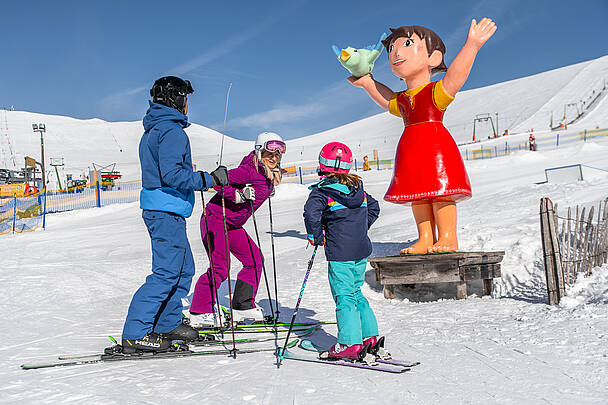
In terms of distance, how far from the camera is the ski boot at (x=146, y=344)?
3.51 meters

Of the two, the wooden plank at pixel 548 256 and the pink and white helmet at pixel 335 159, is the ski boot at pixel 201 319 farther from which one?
the wooden plank at pixel 548 256

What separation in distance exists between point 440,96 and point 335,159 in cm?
255

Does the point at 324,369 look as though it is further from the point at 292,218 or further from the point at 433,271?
the point at 292,218

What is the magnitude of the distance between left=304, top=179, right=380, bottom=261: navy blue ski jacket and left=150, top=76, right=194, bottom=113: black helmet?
130cm

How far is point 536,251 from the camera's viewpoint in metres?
5.67

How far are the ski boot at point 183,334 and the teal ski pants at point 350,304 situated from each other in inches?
47.9

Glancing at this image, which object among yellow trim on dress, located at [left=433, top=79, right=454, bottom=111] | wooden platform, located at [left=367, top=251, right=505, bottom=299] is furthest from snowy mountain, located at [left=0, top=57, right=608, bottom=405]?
yellow trim on dress, located at [left=433, top=79, right=454, bottom=111]

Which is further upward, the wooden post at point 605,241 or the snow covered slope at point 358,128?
the snow covered slope at point 358,128

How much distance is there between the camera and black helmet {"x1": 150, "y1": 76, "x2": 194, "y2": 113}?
384 centimetres

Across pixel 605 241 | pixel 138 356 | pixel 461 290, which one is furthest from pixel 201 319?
pixel 605 241

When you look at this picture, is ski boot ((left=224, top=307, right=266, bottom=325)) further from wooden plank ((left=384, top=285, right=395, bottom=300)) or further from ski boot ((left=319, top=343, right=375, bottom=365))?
wooden plank ((left=384, top=285, right=395, bottom=300))

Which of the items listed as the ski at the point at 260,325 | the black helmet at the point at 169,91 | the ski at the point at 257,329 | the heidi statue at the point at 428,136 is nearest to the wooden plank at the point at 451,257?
the heidi statue at the point at 428,136

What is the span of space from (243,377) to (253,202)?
6.00ft

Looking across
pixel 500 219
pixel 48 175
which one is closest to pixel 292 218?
pixel 500 219
